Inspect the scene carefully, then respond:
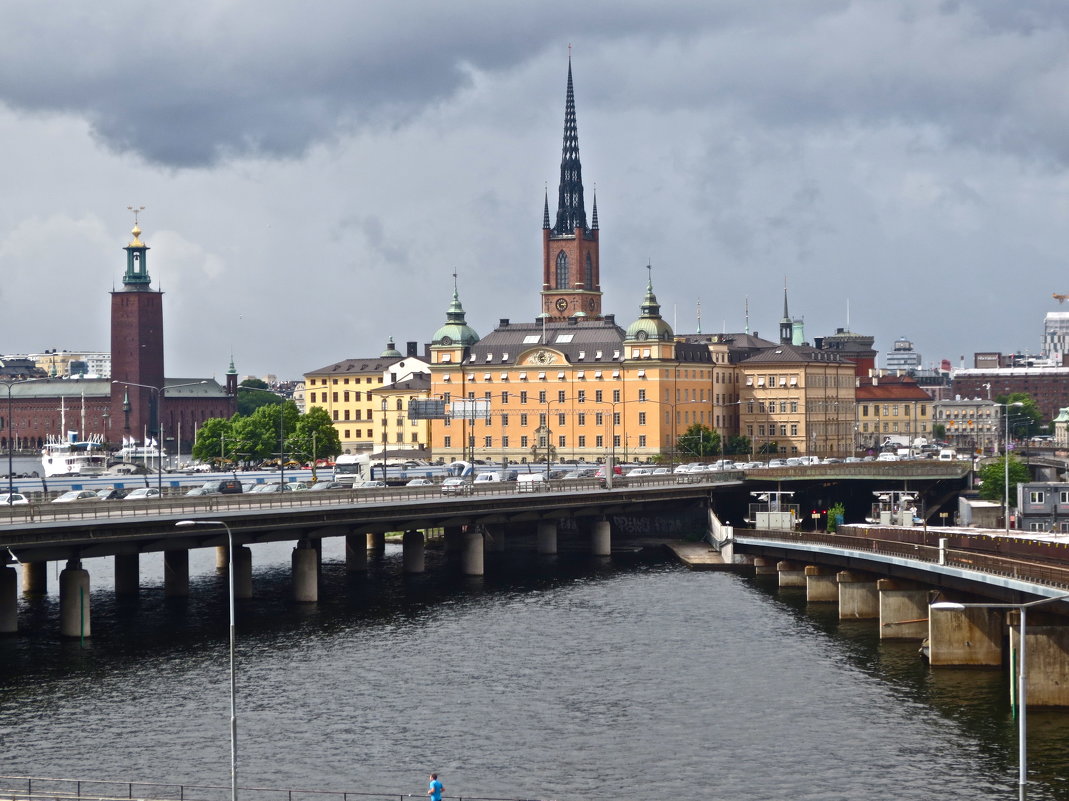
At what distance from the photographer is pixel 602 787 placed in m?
63.6

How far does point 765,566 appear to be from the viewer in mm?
133250

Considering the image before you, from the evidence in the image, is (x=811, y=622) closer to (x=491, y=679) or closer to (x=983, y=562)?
(x=983, y=562)

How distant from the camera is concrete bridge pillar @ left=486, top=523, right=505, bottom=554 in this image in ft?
516

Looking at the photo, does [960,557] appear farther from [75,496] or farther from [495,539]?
[495,539]

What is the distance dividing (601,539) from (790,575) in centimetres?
3124

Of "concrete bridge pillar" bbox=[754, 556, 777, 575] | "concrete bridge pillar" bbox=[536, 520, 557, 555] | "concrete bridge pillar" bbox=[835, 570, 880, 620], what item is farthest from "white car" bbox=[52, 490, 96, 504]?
"concrete bridge pillar" bbox=[835, 570, 880, 620]

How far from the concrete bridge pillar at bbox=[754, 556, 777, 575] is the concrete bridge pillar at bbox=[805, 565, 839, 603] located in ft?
52.9

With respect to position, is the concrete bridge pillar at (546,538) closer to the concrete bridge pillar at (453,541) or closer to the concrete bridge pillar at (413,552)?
the concrete bridge pillar at (453,541)

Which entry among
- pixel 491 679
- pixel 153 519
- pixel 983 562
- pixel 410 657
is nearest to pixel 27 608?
pixel 153 519

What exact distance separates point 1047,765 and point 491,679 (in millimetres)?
27594

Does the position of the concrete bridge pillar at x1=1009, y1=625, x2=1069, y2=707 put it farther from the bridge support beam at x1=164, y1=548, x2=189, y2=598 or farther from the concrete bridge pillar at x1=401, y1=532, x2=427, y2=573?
the concrete bridge pillar at x1=401, y1=532, x2=427, y2=573

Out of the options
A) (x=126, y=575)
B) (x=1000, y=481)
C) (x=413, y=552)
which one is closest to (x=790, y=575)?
(x=413, y=552)

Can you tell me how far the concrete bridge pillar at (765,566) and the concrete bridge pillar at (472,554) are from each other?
19753mm

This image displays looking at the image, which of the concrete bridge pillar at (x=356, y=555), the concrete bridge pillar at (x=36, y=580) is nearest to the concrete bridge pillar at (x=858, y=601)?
the concrete bridge pillar at (x=356, y=555)
